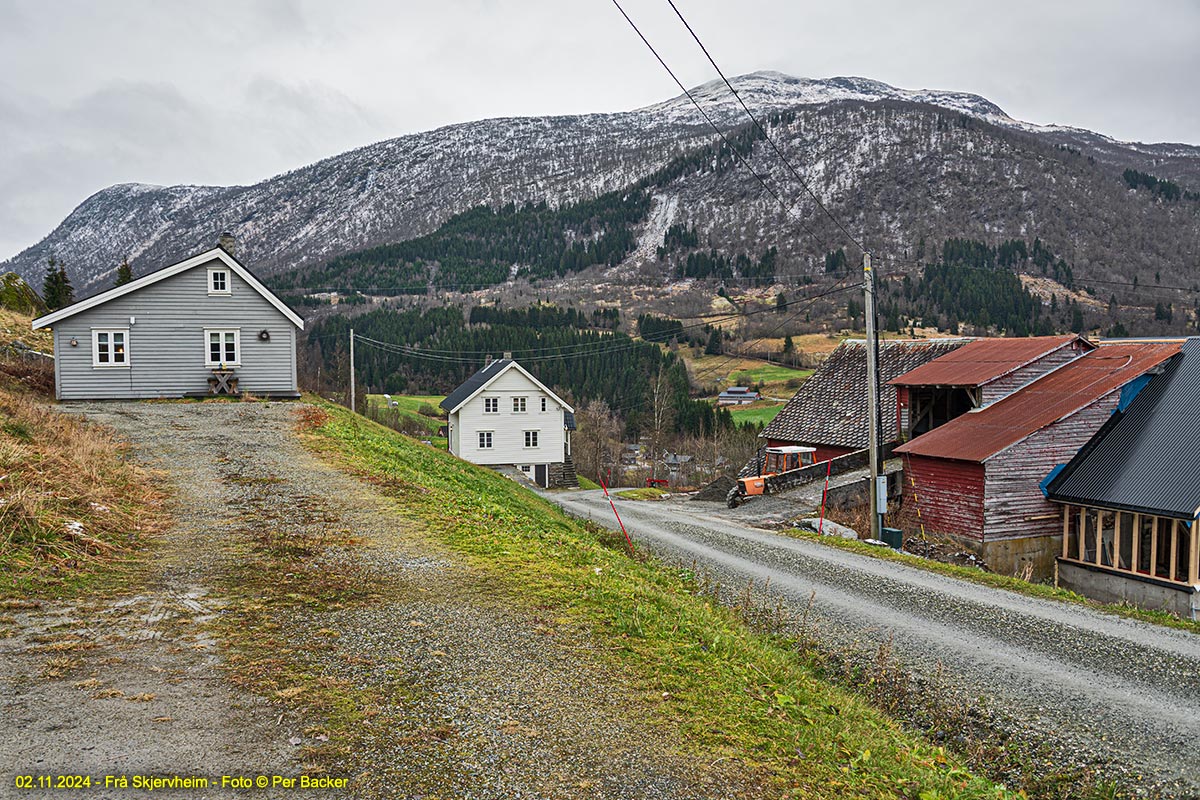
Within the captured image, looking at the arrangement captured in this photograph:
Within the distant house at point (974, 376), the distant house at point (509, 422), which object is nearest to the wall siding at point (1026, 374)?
the distant house at point (974, 376)

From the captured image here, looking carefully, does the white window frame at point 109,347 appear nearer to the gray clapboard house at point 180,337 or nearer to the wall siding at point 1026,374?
the gray clapboard house at point 180,337

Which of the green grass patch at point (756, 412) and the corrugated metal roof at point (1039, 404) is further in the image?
the green grass patch at point (756, 412)

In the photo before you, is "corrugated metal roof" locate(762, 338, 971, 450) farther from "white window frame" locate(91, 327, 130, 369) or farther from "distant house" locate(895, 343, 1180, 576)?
"white window frame" locate(91, 327, 130, 369)

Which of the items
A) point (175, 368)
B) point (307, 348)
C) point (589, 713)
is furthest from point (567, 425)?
point (307, 348)

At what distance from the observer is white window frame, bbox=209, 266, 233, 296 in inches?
1049

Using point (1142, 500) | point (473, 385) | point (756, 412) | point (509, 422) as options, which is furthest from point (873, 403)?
point (756, 412)

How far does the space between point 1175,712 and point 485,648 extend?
290 inches

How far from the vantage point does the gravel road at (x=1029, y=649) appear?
7152mm

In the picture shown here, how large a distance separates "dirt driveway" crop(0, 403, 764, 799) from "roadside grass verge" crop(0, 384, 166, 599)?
56cm

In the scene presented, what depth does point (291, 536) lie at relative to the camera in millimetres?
9195

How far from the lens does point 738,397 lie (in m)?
94.3

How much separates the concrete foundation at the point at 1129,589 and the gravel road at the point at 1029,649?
7.11m

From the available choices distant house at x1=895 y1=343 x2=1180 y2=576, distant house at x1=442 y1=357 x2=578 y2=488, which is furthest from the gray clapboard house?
distant house at x1=442 y1=357 x2=578 y2=488

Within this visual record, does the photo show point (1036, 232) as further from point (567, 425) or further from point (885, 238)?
point (567, 425)
